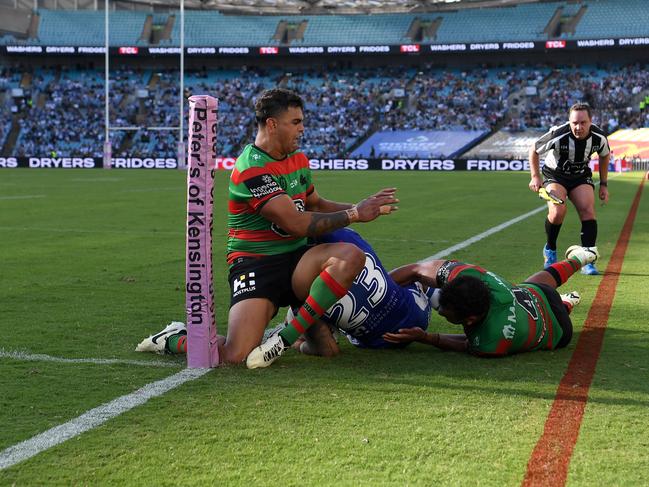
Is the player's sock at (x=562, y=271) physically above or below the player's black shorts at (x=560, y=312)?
above

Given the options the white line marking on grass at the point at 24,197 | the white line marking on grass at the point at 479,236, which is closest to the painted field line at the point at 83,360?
the white line marking on grass at the point at 479,236

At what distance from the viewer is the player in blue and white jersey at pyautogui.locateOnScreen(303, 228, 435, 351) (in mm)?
5312

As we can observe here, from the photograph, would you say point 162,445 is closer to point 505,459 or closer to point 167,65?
point 505,459

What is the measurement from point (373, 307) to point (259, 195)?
37.8 inches

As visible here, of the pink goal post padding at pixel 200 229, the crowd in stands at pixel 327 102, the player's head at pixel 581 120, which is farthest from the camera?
the crowd in stands at pixel 327 102

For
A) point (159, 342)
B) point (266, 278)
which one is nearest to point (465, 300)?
point (266, 278)

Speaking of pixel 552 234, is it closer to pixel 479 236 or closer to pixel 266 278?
pixel 479 236

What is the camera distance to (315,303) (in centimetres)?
503

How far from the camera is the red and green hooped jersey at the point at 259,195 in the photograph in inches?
205

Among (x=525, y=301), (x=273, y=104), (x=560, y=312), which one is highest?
(x=273, y=104)

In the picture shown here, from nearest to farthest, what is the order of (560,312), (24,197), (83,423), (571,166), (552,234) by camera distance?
(83,423) → (560,312) → (552,234) → (571,166) → (24,197)

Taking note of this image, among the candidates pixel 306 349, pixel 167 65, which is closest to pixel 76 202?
pixel 306 349

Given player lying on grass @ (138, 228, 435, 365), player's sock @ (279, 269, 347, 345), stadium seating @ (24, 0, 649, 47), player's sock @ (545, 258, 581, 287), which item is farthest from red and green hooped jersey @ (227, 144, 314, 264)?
Answer: stadium seating @ (24, 0, 649, 47)

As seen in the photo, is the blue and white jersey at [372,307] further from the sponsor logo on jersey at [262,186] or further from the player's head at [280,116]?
the player's head at [280,116]
